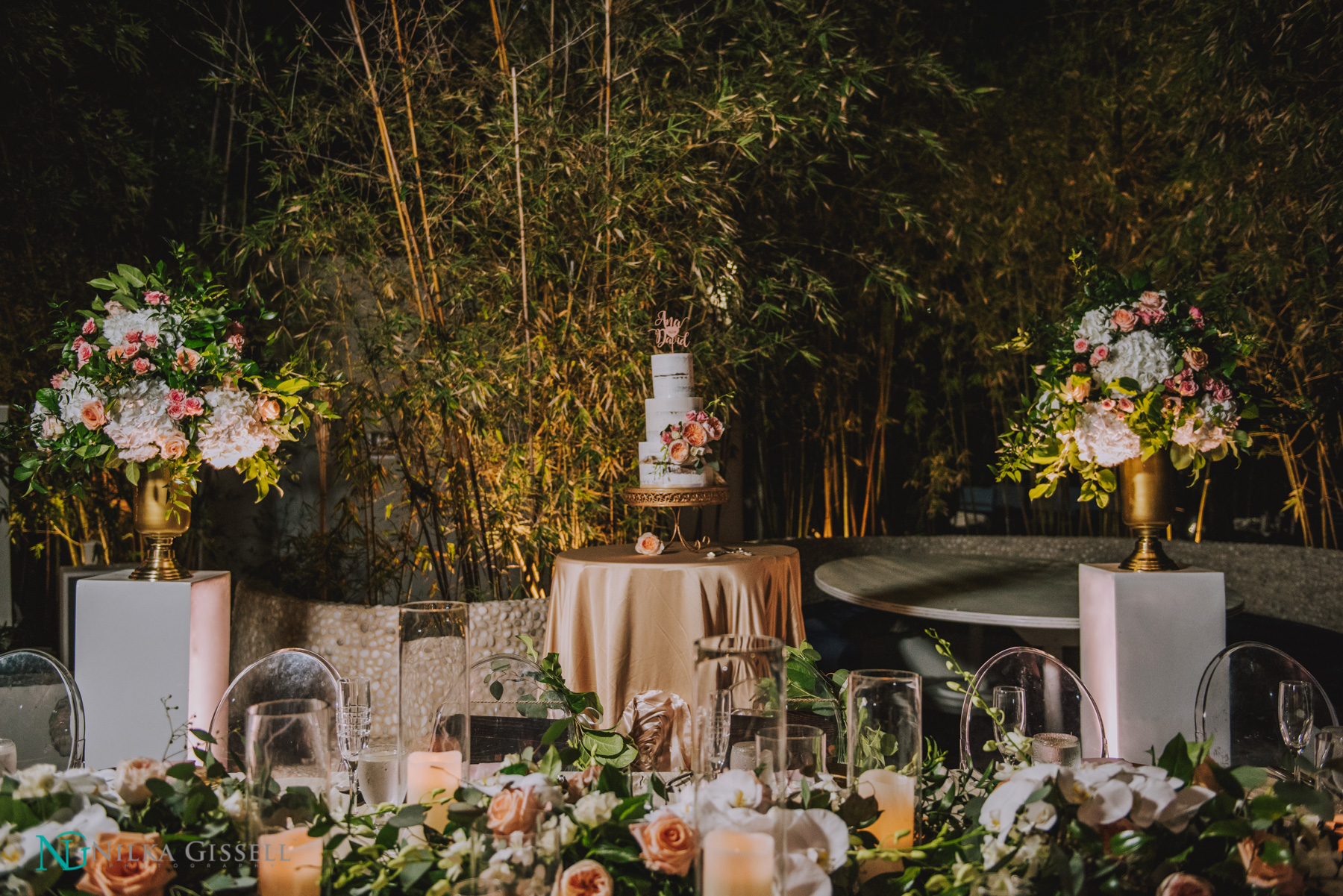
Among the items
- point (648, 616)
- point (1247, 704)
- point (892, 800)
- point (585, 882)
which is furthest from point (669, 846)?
point (648, 616)

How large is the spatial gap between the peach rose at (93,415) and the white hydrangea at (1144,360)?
7.25 feet

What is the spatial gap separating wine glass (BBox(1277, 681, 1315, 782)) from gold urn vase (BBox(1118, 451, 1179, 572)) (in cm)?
91

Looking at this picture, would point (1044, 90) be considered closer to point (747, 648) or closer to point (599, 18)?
point (599, 18)

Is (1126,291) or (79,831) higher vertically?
(1126,291)

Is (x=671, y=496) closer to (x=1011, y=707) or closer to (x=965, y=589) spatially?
(x=965, y=589)

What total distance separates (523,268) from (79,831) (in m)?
2.38

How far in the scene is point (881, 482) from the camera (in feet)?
15.7

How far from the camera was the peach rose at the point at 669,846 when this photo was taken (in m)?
0.68

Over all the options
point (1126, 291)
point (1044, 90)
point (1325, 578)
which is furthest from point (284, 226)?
point (1325, 578)

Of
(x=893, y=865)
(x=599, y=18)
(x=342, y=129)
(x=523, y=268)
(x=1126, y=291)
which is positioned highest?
(x=599, y=18)

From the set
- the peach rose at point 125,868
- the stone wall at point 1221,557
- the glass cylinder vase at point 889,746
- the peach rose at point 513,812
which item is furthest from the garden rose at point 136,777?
the stone wall at point 1221,557

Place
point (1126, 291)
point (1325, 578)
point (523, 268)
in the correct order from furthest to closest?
point (1325, 578) < point (523, 268) < point (1126, 291)

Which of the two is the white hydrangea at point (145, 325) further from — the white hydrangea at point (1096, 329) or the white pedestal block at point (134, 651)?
the white hydrangea at point (1096, 329)

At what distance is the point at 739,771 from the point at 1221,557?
3.94 metres
